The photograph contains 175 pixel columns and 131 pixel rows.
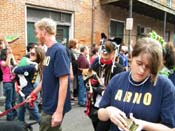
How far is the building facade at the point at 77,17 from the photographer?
9.39 meters

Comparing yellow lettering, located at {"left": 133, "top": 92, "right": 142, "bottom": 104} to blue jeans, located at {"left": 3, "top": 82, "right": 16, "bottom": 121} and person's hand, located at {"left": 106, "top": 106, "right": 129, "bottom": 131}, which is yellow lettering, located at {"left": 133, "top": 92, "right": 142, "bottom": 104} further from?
blue jeans, located at {"left": 3, "top": 82, "right": 16, "bottom": 121}

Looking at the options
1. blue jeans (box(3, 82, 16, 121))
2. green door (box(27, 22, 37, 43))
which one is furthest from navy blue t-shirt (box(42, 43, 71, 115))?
green door (box(27, 22, 37, 43))

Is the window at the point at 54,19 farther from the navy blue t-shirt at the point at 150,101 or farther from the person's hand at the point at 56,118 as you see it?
the navy blue t-shirt at the point at 150,101

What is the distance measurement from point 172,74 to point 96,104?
1047mm

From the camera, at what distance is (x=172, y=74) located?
3230 millimetres

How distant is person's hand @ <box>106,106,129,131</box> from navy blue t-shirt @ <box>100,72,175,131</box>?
69mm

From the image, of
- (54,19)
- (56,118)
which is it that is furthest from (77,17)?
(56,118)

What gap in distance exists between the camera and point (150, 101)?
1809mm

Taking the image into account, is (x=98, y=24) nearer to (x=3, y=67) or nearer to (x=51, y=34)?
(x=3, y=67)

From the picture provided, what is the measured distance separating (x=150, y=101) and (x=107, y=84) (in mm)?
1895

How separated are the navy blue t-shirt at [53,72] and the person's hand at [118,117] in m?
1.19

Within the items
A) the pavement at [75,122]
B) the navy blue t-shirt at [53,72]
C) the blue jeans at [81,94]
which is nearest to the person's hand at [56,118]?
the navy blue t-shirt at [53,72]

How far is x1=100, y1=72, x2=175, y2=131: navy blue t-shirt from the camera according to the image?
1.79 meters

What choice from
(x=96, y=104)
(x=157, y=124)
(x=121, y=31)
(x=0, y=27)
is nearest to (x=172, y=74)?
(x=96, y=104)
